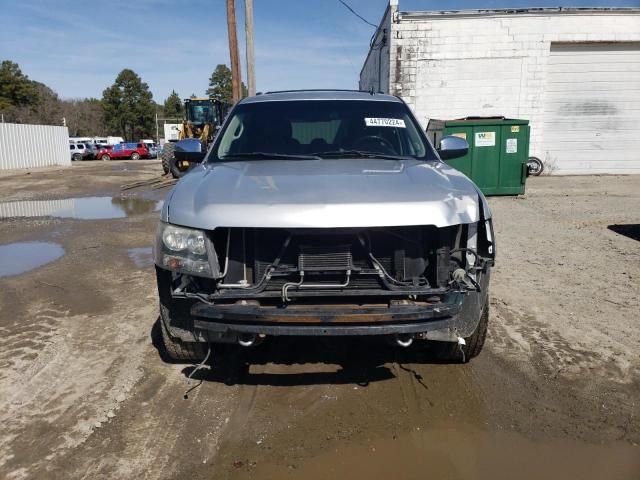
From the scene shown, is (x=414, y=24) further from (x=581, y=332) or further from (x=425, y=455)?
(x=425, y=455)

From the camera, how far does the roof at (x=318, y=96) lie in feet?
14.8

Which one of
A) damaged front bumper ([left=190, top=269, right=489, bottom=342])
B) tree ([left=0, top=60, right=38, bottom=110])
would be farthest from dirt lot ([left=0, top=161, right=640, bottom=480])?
tree ([left=0, top=60, right=38, bottom=110])

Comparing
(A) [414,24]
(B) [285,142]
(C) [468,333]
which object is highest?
(A) [414,24]

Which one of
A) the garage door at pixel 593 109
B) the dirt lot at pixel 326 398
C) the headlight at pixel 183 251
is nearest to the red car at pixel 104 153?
the garage door at pixel 593 109

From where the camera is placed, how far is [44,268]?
6707 mm

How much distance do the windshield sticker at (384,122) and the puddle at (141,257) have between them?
385 cm

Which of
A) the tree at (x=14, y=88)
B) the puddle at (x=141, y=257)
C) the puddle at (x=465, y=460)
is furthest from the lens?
the tree at (x=14, y=88)

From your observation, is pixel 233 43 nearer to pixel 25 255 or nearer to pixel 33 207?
pixel 33 207

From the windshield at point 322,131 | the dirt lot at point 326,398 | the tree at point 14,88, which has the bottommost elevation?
the dirt lot at point 326,398

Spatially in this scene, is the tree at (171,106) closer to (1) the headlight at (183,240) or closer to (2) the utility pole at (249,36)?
(2) the utility pole at (249,36)

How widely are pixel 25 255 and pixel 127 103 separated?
79349mm

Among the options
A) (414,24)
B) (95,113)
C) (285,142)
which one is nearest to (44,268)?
(285,142)

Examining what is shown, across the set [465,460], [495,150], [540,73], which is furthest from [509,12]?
[465,460]

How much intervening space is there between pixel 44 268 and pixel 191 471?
513 cm
